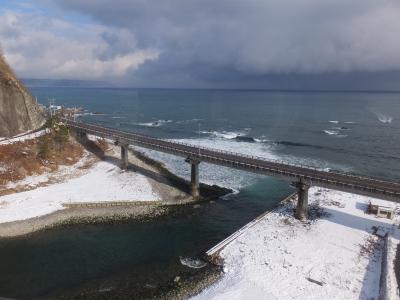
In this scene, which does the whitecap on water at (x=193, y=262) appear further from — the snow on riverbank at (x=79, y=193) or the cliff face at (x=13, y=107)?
the cliff face at (x=13, y=107)

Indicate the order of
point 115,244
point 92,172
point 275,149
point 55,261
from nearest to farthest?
point 55,261 → point 115,244 → point 92,172 → point 275,149

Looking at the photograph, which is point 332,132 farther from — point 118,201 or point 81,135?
point 118,201

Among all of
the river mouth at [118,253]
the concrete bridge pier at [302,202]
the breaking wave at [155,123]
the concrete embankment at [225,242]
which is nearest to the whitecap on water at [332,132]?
the breaking wave at [155,123]

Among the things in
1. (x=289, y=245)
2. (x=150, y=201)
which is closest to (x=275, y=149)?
(x=150, y=201)

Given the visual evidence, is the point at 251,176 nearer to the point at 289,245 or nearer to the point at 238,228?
the point at 238,228

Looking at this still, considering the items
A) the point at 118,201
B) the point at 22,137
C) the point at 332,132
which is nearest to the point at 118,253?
the point at 118,201

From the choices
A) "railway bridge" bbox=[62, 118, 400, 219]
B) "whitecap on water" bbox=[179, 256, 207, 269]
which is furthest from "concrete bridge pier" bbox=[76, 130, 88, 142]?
"whitecap on water" bbox=[179, 256, 207, 269]
